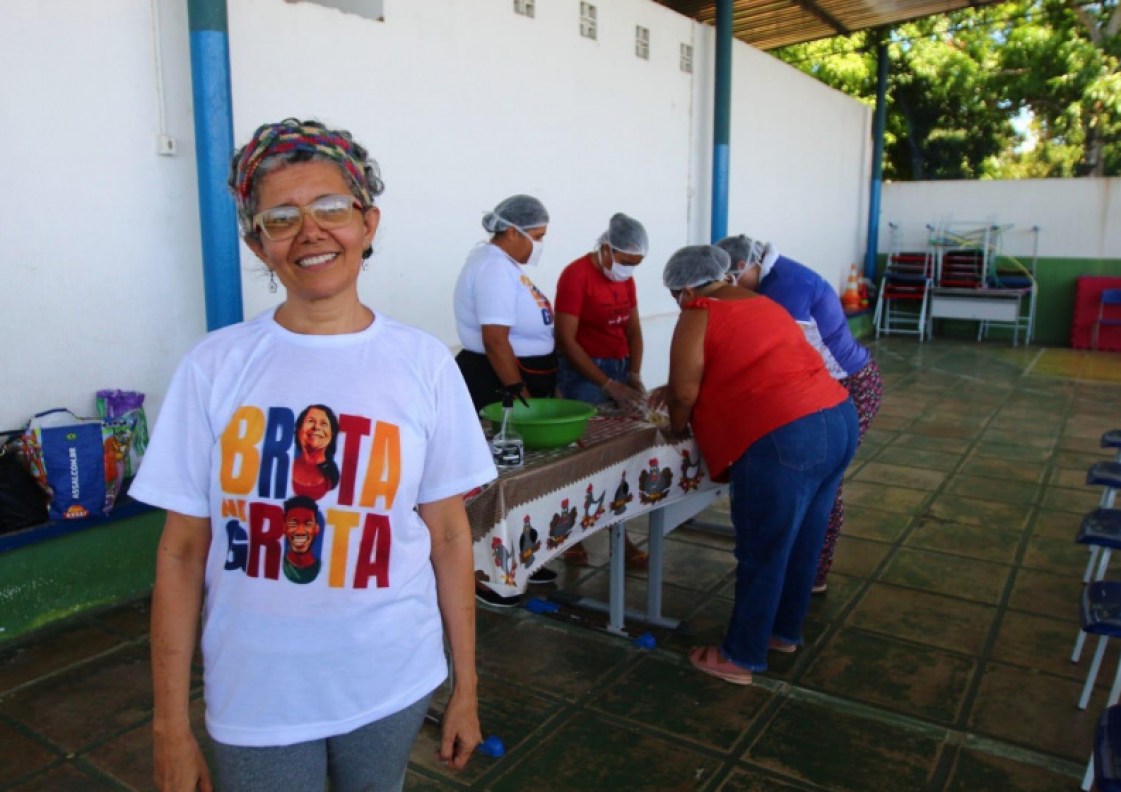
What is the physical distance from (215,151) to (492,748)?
2.40 metres

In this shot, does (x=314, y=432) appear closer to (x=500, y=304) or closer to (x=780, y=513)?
(x=780, y=513)

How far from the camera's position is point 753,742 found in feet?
8.23

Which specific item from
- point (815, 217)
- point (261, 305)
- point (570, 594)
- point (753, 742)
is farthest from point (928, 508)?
point (815, 217)

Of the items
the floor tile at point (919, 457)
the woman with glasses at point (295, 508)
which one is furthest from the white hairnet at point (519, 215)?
the floor tile at point (919, 457)

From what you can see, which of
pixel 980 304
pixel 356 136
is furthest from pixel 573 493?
pixel 980 304

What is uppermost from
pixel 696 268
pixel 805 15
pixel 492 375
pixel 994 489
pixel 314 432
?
pixel 805 15

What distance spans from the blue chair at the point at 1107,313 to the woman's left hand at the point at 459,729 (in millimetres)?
11136

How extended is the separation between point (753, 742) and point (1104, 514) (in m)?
1.50

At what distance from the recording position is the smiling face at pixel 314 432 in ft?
3.80

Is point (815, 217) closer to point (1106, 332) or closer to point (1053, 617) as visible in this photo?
point (1106, 332)

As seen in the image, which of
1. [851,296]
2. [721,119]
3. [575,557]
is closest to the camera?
[575,557]

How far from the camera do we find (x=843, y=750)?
2.47 m

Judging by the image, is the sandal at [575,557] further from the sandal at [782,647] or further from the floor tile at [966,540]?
the floor tile at [966,540]

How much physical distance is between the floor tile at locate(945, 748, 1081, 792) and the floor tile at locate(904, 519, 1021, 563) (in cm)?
167
